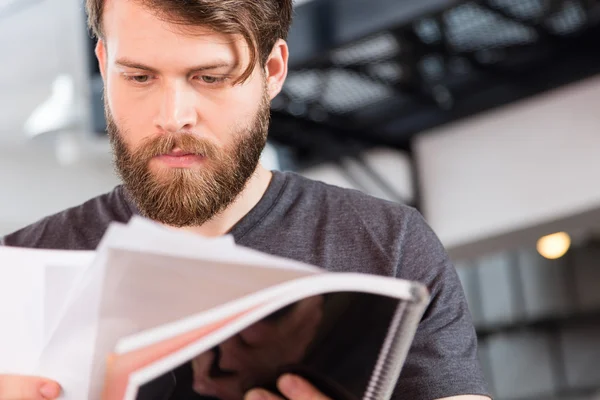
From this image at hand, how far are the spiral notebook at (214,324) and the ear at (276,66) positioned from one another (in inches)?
19.3

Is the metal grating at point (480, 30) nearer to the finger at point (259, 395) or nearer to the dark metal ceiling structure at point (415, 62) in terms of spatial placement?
the dark metal ceiling structure at point (415, 62)

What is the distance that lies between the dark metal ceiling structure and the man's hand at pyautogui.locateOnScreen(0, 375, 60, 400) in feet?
6.40

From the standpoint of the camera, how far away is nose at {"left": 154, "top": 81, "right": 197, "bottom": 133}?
1046 mm

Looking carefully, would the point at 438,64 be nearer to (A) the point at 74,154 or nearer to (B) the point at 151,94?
(A) the point at 74,154

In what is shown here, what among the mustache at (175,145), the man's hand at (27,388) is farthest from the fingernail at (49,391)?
the mustache at (175,145)

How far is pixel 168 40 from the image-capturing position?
1.05 m

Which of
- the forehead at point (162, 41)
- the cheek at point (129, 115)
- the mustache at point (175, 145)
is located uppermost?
the forehead at point (162, 41)

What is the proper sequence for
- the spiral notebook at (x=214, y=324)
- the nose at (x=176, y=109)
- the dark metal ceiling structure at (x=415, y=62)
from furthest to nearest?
1. the dark metal ceiling structure at (x=415, y=62)
2. the nose at (x=176, y=109)
3. the spiral notebook at (x=214, y=324)

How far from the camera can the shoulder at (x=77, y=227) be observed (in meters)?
1.18

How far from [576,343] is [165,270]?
5.50 meters

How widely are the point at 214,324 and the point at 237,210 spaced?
1.53 feet

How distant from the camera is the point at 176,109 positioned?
105cm

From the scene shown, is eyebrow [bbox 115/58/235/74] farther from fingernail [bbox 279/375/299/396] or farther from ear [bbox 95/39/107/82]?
fingernail [bbox 279/375/299/396]

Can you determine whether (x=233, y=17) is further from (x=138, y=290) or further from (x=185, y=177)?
(x=138, y=290)
